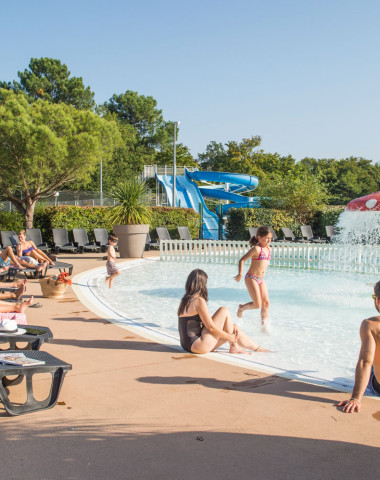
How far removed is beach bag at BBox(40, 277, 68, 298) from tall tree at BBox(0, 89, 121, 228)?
12.7 m

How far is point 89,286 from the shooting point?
11617mm

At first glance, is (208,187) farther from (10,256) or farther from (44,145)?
(10,256)

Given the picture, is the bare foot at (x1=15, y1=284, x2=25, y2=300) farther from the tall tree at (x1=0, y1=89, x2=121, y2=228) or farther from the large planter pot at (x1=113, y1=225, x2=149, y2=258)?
the tall tree at (x1=0, y1=89, x2=121, y2=228)

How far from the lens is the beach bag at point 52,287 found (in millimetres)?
9438

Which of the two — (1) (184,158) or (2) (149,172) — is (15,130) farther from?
(1) (184,158)

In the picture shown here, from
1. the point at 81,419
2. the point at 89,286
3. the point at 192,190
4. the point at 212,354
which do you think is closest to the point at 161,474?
the point at 81,419

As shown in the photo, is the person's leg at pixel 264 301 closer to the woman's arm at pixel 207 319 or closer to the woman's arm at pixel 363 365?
the woman's arm at pixel 207 319

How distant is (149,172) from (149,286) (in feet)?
109

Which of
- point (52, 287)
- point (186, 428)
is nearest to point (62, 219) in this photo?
point (52, 287)

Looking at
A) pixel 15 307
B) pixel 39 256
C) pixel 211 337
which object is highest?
pixel 39 256

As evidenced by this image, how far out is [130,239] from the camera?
58.0 feet

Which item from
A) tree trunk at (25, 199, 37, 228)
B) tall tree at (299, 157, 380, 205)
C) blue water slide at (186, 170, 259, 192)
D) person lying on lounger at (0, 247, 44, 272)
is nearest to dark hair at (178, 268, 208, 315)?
person lying on lounger at (0, 247, 44, 272)

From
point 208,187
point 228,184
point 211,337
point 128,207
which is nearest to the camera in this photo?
point 211,337

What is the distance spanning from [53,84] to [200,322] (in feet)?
191
